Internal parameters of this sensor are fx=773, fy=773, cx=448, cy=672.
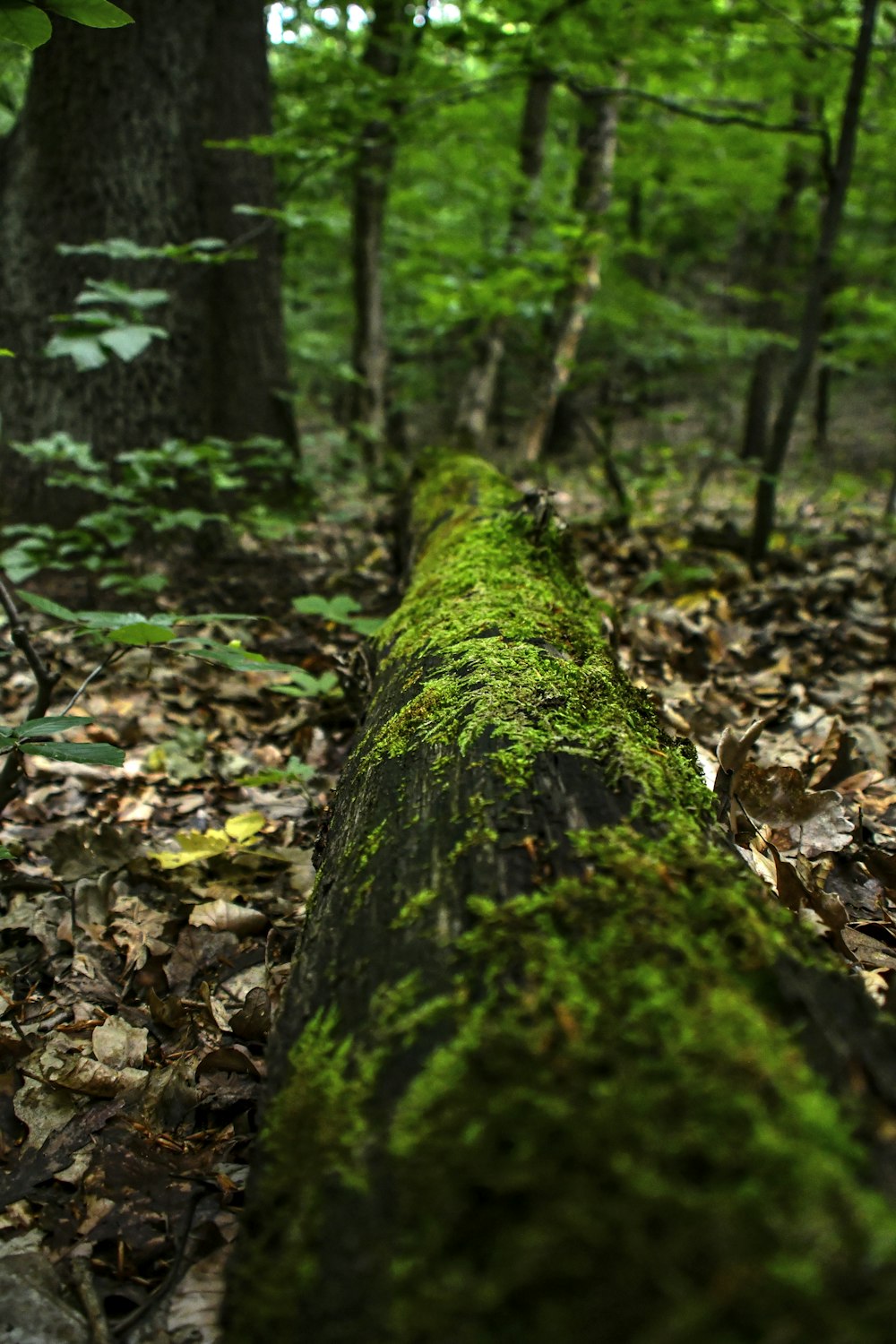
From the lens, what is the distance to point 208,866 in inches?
96.1

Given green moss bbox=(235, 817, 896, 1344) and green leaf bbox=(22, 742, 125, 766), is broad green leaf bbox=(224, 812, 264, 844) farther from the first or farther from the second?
green moss bbox=(235, 817, 896, 1344)

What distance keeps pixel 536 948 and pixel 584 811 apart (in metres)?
0.30

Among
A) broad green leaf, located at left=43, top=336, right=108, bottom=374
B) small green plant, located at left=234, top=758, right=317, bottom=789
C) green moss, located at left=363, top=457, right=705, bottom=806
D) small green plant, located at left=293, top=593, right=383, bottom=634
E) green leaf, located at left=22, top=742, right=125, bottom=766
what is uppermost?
broad green leaf, located at left=43, top=336, right=108, bottom=374

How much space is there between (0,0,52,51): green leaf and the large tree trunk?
135 inches

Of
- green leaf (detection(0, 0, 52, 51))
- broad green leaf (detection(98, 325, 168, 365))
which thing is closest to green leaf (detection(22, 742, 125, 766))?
green leaf (detection(0, 0, 52, 51))

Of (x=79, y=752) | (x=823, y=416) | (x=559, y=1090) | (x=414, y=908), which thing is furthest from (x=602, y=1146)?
(x=823, y=416)

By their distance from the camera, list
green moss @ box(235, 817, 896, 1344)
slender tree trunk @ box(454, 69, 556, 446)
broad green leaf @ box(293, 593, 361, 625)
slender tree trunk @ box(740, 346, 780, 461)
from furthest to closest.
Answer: slender tree trunk @ box(740, 346, 780, 461) → slender tree trunk @ box(454, 69, 556, 446) → broad green leaf @ box(293, 593, 361, 625) → green moss @ box(235, 817, 896, 1344)

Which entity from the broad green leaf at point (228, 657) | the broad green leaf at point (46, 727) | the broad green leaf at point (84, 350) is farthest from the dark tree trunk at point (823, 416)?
the broad green leaf at point (46, 727)

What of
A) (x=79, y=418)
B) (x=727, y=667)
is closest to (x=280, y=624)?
(x=79, y=418)

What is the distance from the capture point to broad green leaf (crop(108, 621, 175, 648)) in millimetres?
1503

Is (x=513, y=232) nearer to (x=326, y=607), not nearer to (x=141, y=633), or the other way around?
(x=326, y=607)

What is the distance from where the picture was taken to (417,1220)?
2.48 ft

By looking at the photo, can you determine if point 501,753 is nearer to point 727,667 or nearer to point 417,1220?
point 417,1220

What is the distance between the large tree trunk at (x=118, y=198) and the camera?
15.0 ft
